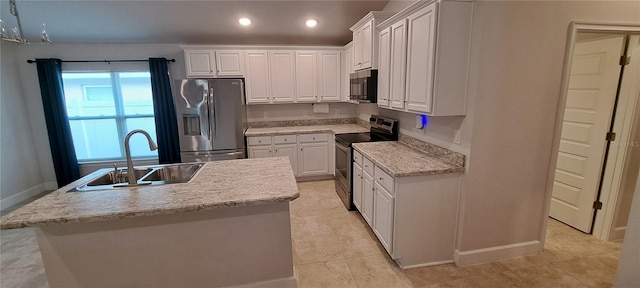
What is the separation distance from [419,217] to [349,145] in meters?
1.25

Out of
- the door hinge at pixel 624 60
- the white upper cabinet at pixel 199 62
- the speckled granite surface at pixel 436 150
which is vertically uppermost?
the white upper cabinet at pixel 199 62

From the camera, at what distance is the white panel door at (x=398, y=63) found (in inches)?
98.3

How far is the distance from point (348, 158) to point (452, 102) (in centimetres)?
144

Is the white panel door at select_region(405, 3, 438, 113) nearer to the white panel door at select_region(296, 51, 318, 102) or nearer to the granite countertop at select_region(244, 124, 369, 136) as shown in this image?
the granite countertop at select_region(244, 124, 369, 136)

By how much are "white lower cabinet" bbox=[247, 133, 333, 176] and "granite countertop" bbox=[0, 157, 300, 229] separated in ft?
7.24

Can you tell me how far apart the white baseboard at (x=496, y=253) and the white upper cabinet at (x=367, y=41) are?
2.16 meters

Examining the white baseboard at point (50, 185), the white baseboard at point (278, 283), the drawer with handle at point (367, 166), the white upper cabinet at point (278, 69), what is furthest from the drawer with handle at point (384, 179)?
the white baseboard at point (50, 185)

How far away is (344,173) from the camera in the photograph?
3533 millimetres

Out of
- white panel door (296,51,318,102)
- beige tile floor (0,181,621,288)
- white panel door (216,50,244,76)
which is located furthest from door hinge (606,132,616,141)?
white panel door (216,50,244,76)

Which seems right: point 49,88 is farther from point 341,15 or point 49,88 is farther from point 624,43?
point 624,43

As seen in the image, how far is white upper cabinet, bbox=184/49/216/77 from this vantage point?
13.7 feet

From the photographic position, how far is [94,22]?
3721 millimetres

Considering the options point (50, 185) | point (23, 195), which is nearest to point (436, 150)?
point (23, 195)

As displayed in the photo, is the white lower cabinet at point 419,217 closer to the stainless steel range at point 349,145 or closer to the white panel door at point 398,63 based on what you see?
the white panel door at point 398,63
